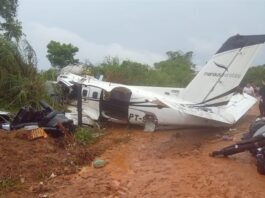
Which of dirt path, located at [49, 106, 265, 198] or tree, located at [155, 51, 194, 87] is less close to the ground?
tree, located at [155, 51, 194, 87]

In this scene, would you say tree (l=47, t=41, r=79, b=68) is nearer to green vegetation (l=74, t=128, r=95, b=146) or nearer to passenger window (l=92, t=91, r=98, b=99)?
passenger window (l=92, t=91, r=98, b=99)

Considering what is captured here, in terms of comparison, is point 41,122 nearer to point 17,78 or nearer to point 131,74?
point 17,78

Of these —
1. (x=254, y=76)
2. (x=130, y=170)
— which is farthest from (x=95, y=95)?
(x=254, y=76)

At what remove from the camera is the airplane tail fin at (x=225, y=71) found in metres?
13.0

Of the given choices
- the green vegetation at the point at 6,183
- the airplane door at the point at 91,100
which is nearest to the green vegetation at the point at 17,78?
the airplane door at the point at 91,100

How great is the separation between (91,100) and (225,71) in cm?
469

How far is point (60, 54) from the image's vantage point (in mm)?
34375

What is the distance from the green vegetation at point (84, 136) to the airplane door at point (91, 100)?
2285mm

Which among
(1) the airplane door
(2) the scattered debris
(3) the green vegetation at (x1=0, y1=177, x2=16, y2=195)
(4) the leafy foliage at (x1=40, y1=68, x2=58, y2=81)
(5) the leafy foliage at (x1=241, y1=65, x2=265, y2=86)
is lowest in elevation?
(3) the green vegetation at (x1=0, y1=177, x2=16, y2=195)

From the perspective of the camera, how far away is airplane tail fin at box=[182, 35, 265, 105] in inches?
512

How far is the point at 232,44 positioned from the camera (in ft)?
43.8

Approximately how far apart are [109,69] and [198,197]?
17.6 meters

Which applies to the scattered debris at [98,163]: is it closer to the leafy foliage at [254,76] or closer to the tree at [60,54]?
the tree at [60,54]

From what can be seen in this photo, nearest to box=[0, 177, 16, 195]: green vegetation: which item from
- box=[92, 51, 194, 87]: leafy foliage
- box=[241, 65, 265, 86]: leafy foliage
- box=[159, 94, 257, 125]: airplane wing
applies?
box=[159, 94, 257, 125]: airplane wing
